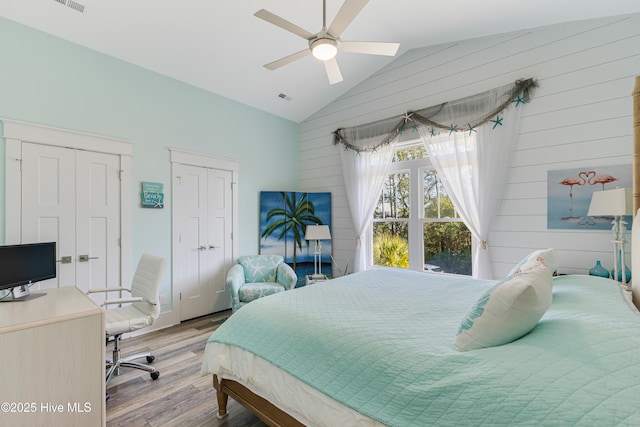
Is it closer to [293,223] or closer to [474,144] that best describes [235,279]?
[293,223]

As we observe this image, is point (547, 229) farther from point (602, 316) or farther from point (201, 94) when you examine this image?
point (201, 94)

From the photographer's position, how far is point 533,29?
2.97 meters

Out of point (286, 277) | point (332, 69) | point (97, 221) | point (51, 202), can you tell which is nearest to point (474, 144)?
point (332, 69)

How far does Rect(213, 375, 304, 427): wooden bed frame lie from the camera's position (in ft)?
4.95

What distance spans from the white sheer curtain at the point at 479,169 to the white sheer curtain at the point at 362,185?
0.84 m

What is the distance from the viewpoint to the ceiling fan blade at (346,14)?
5.98 feet

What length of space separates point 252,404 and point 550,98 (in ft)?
12.3

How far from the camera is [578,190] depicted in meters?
2.69

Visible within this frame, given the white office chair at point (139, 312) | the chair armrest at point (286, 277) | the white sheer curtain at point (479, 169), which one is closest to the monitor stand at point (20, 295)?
the white office chair at point (139, 312)

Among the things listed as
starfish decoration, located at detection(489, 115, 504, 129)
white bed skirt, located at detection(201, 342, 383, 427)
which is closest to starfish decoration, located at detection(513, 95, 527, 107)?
starfish decoration, located at detection(489, 115, 504, 129)

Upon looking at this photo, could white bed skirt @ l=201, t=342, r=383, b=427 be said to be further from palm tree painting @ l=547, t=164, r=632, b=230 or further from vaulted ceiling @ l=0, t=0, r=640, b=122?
vaulted ceiling @ l=0, t=0, r=640, b=122

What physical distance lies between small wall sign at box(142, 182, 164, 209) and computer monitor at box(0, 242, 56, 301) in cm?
109

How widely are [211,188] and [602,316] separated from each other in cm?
398

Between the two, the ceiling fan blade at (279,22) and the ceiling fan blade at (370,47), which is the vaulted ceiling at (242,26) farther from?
the ceiling fan blade at (279,22)
